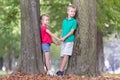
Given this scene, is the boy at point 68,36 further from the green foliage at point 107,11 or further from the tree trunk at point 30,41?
the green foliage at point 107,11

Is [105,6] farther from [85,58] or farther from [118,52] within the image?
[118,52]

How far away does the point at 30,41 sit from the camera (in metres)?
8.61

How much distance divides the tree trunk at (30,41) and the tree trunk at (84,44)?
0.88 m

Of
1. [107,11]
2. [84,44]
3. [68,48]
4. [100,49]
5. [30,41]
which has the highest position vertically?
[107,11]

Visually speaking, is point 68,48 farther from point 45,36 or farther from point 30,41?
point 30,41

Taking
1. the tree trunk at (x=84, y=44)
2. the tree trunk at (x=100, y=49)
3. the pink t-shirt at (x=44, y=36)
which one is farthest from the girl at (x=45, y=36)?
the tree trunk at (x=100, y=49)

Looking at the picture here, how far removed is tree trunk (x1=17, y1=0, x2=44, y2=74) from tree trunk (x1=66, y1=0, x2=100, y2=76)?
0.88 metres

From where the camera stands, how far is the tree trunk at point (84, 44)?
8734 millimetres

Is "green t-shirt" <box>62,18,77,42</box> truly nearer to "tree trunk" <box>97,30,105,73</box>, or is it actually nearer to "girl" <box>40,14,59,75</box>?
"girl" <box>40,14,59,75</box>

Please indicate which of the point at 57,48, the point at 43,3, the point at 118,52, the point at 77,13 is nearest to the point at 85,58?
the point at 77,13

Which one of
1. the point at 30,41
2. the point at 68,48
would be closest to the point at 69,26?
the point at 68,48

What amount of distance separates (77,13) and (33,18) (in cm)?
115

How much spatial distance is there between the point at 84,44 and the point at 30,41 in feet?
4.48

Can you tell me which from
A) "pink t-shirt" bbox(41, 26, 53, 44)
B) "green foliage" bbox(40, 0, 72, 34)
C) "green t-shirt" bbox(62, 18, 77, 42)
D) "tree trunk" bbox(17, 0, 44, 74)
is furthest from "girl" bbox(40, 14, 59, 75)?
"green foliage" bbox(40, 0, 72, 34)
